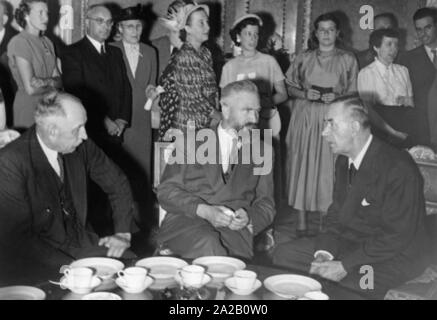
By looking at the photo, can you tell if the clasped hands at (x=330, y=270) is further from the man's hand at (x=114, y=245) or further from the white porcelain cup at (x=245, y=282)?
the man's hand at (x=114, y=245)

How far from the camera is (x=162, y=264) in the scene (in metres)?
2.25

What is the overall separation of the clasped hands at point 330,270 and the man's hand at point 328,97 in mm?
2040

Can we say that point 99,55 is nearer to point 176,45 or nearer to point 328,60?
point 176,45

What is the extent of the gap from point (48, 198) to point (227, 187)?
37.0 inches

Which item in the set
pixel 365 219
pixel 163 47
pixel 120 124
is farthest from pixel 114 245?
pixel 163 47

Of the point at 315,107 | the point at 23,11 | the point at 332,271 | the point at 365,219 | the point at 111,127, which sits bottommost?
the point at 332,271

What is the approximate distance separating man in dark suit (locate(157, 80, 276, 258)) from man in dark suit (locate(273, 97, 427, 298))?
0.27 metres

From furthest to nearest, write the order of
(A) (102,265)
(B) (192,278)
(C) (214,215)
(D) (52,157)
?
(C) (214,215)
(D) (52,157)
(A) (102,265)
(B) (192,278)

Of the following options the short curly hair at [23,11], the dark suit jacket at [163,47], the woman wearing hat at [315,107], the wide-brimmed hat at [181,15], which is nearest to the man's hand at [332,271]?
the woman wearing hat at [315,107]

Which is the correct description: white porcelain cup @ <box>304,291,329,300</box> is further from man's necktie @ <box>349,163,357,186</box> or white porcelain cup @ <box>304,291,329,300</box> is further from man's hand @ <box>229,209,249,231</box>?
man's necktie @ <box>349,163,357,186</box>

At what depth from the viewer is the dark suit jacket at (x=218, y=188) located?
2.99m

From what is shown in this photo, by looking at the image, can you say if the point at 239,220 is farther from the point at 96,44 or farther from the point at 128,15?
the point at 128,15

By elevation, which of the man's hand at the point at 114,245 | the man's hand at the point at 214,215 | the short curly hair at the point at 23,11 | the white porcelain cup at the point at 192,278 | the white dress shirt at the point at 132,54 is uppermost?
the short curly hair at the point at 23,11
